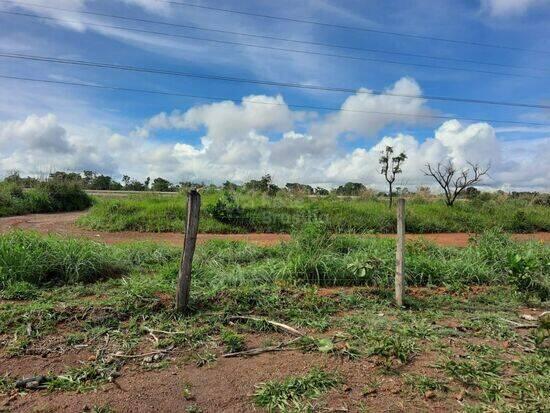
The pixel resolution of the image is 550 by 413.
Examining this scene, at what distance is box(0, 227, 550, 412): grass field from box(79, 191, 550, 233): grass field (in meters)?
5.14

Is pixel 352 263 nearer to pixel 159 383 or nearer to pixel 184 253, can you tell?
pixel 184 253

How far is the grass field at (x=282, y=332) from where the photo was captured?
320 cm

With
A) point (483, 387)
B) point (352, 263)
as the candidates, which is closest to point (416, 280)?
point (352, 263)

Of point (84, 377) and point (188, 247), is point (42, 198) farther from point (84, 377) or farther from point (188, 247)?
point (84, 377)

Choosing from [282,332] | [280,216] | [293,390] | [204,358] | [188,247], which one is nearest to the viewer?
[293,390]

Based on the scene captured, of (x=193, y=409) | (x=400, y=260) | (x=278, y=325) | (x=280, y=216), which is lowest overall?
(x=193, y=409)

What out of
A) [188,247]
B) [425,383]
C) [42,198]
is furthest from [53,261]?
[42,198]

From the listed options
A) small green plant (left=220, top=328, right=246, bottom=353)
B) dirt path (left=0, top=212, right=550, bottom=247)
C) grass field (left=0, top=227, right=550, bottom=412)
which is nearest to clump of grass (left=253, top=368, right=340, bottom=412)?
grass field (left=0, top=227, right=550, bottom=412)

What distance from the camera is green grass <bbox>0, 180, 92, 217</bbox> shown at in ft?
54.2

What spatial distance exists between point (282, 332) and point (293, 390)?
115 centimetres

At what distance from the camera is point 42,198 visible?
18094 millimetres

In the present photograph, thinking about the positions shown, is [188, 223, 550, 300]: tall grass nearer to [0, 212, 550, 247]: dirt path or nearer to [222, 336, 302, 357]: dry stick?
[222, 336, 302, 357]: dry stick

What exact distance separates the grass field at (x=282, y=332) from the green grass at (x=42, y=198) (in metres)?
11.3

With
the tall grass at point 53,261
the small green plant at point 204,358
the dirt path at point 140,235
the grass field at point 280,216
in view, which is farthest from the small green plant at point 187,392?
the grass field at point 280,216
